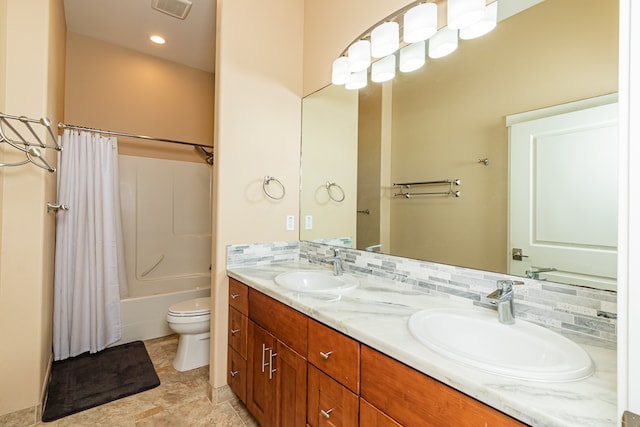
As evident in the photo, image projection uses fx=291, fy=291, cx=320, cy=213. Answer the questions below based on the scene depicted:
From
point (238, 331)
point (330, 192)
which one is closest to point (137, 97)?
point (330, 192)

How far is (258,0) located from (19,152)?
5.43ft

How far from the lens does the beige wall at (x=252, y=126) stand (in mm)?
1782

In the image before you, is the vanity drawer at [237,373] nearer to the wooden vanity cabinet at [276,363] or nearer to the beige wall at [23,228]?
the wooden vanity cabinet at [276,363]

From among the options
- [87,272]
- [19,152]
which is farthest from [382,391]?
[87,272]

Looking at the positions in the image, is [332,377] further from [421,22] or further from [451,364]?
[421,22]

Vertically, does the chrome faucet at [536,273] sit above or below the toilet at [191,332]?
above

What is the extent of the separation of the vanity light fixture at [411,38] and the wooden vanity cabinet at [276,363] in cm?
134

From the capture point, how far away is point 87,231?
231 centimetres

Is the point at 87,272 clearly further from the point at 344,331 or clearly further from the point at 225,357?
the point at 344,331

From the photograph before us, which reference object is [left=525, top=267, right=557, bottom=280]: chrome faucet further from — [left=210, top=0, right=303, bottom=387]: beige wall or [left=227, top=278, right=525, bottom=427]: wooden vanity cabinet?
[left=210, top=0, right=303, bottom=387]: beige wall

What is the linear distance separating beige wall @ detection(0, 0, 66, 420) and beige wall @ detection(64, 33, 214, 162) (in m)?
1.25

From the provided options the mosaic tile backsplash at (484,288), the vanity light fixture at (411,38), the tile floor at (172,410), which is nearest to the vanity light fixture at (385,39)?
the vanity light fixture at (411,38)

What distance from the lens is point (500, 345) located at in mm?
938

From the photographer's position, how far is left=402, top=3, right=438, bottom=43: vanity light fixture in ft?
4.18
